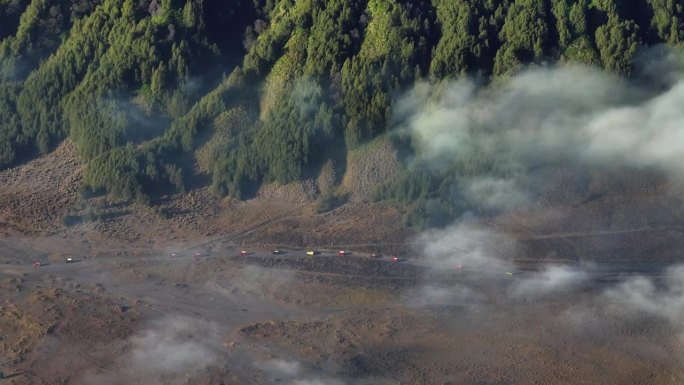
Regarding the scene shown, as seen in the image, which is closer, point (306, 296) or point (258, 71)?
point (306, 296)

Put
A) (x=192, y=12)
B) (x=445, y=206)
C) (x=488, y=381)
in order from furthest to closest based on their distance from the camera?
(x=192, y=12) < (x=445, y=206) < (x=488, y=381)

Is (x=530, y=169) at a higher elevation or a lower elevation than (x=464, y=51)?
lower

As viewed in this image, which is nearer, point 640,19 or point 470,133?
point 470,133

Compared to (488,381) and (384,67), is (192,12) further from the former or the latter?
(488,381)

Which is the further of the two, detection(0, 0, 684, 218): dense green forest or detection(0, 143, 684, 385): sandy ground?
detection(0, 0, 684, 218): dense green forest

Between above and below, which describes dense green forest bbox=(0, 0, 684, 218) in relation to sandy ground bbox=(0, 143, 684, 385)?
above

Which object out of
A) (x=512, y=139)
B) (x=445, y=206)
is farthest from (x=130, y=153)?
(x=512, y=139)

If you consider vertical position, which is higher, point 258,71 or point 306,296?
point 258,71

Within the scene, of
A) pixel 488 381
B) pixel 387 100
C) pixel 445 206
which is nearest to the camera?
pixel 488 381
